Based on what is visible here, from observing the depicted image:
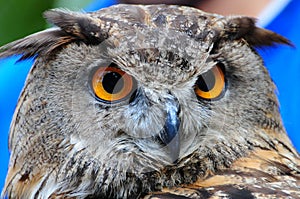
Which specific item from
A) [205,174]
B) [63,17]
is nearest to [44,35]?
[63,17]

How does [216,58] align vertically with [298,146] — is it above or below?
above

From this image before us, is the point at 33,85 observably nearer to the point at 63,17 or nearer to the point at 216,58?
the point at 63,17

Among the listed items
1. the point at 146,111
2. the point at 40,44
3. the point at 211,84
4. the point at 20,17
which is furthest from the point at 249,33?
the point at 20,17

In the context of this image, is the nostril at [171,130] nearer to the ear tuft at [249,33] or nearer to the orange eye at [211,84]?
the orange eye at [211,84]

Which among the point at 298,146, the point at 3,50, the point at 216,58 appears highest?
the point at 3,50

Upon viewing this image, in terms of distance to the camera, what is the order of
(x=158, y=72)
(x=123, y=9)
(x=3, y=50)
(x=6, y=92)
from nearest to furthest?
1. (x=158, y=72)
2. (x=123, y=9)
3. (x=3, y=50)
4. (x=6, y=92)

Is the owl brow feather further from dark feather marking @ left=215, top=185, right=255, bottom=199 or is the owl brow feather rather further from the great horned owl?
dark feather marking @ left=215, top=185, right=255, bottom=199

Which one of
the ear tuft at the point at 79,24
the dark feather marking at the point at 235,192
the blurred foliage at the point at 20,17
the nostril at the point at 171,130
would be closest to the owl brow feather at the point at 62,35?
the ear tuft at the point at 79,24
